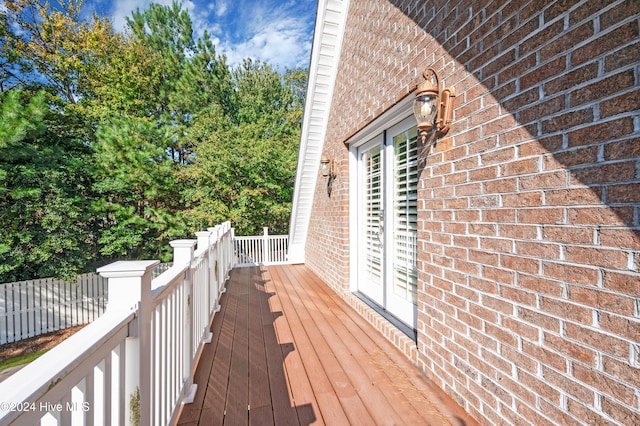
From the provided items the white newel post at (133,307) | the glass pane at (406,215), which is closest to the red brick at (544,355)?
the glass pane at (406,215)

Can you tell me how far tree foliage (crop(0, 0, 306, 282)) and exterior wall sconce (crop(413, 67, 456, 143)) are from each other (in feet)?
28.6

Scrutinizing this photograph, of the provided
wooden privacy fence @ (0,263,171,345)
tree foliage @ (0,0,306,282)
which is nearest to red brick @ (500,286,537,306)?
tree foliage @ (0,0,306,282)

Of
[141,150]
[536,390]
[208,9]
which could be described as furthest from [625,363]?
[208,9]

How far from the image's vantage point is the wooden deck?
186 cm

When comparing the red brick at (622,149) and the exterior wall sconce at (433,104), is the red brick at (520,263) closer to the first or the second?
the red brick at (622,149)

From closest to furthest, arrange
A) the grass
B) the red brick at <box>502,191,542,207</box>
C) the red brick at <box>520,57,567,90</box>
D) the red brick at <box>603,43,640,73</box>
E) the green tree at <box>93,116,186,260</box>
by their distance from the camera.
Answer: the red brick at <box>603,43,640,73</box> < the red brick at <box>520,57,567,90</box> < the red brick at <box>502,191,542,207</box> < the grass < the green tree at <box>93,116,186,260</box>

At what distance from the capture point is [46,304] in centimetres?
863

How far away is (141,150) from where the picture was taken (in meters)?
10.0

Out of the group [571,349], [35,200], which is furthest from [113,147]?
[571,349]

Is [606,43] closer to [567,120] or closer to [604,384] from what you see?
[567,120]

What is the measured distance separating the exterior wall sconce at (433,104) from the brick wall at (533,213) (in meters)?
0.07

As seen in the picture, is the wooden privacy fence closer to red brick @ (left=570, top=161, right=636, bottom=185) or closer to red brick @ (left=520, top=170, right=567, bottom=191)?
red brick @ (left=520, top=170, right=567, bottom=191)

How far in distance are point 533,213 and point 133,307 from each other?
183 centimetres

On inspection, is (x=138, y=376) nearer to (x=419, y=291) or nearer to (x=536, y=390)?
(x=536, y=390)
